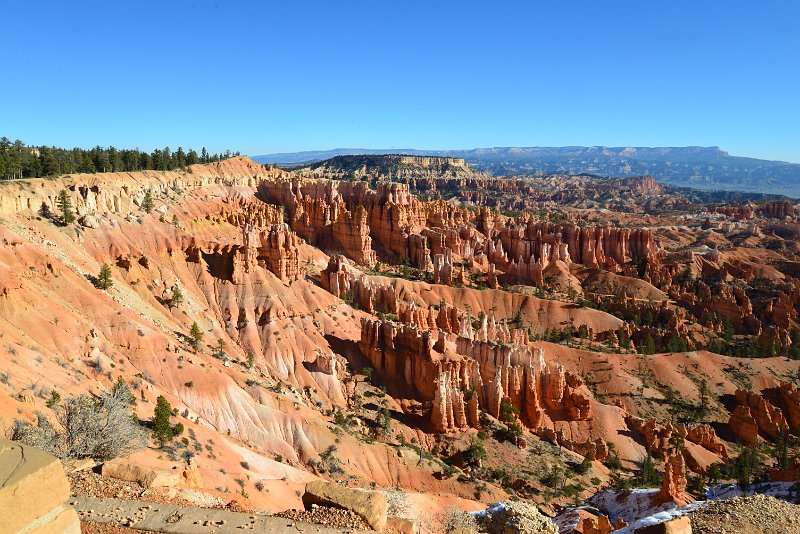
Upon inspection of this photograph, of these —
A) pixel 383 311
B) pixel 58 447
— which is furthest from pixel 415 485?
pixel 383 311

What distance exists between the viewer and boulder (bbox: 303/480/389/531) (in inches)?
550

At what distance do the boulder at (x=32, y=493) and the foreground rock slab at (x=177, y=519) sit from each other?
14.1 ft

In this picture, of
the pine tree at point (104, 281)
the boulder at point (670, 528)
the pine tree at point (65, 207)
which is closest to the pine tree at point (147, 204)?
the pine tree at point (65, 207)

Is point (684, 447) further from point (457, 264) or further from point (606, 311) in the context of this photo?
point (457, 264)

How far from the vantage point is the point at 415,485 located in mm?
36969

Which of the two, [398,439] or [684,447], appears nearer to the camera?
[398,439]

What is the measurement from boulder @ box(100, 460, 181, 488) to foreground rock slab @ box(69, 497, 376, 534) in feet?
7.10

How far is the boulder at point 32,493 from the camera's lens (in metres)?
7.08

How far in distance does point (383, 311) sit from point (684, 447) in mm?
34057

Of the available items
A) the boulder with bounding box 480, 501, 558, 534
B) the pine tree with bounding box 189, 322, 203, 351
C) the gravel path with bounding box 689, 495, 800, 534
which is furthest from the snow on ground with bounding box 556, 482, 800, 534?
the pine tree with bounding box 189, 322, 203, 351

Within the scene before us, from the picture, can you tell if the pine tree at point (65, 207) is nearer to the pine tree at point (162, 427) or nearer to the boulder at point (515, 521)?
the pine tree at point (162, 427)

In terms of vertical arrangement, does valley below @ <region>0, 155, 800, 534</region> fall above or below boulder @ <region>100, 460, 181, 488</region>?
below

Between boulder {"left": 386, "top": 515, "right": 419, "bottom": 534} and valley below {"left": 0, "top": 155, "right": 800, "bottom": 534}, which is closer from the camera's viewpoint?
boulder {"left": 386, "top": 515, "right": 419, "bottom": 534}

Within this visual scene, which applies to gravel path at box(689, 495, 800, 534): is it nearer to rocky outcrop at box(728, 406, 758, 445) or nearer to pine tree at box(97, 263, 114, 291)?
rocky outcrop at box(728, 406, 758, 445)
